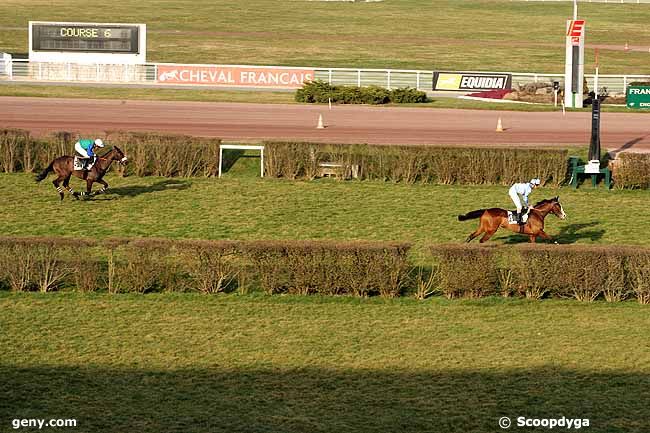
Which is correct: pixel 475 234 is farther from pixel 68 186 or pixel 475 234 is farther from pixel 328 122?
pixel 328 122

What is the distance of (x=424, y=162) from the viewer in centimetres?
2595

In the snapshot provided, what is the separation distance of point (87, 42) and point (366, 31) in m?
38.7

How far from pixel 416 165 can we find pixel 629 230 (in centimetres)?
563

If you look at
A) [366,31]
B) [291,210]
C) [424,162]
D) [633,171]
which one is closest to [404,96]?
[424,162]

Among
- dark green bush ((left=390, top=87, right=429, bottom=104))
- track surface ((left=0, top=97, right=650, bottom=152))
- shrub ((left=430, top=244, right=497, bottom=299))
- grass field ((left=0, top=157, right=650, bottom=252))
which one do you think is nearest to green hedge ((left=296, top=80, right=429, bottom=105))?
dark green bush ((left=390, top=87, right=429, bottom=104))

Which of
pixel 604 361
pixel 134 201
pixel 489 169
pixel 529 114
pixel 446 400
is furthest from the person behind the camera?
pixel 529 114

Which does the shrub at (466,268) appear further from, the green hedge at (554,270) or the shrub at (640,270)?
the shrub at (640,270)

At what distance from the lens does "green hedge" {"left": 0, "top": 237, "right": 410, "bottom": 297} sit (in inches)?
664

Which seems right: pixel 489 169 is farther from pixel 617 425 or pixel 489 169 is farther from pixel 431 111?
pixel 431 111

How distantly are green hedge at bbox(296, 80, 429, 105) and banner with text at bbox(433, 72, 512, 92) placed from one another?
5.19 m

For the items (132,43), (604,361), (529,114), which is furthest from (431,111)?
(604,361)

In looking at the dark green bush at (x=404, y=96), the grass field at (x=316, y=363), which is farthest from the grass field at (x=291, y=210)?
the dark green bush at (x=404, y=96)

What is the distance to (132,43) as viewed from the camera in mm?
51125

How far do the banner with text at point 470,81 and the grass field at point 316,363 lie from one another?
33906 millimetres
